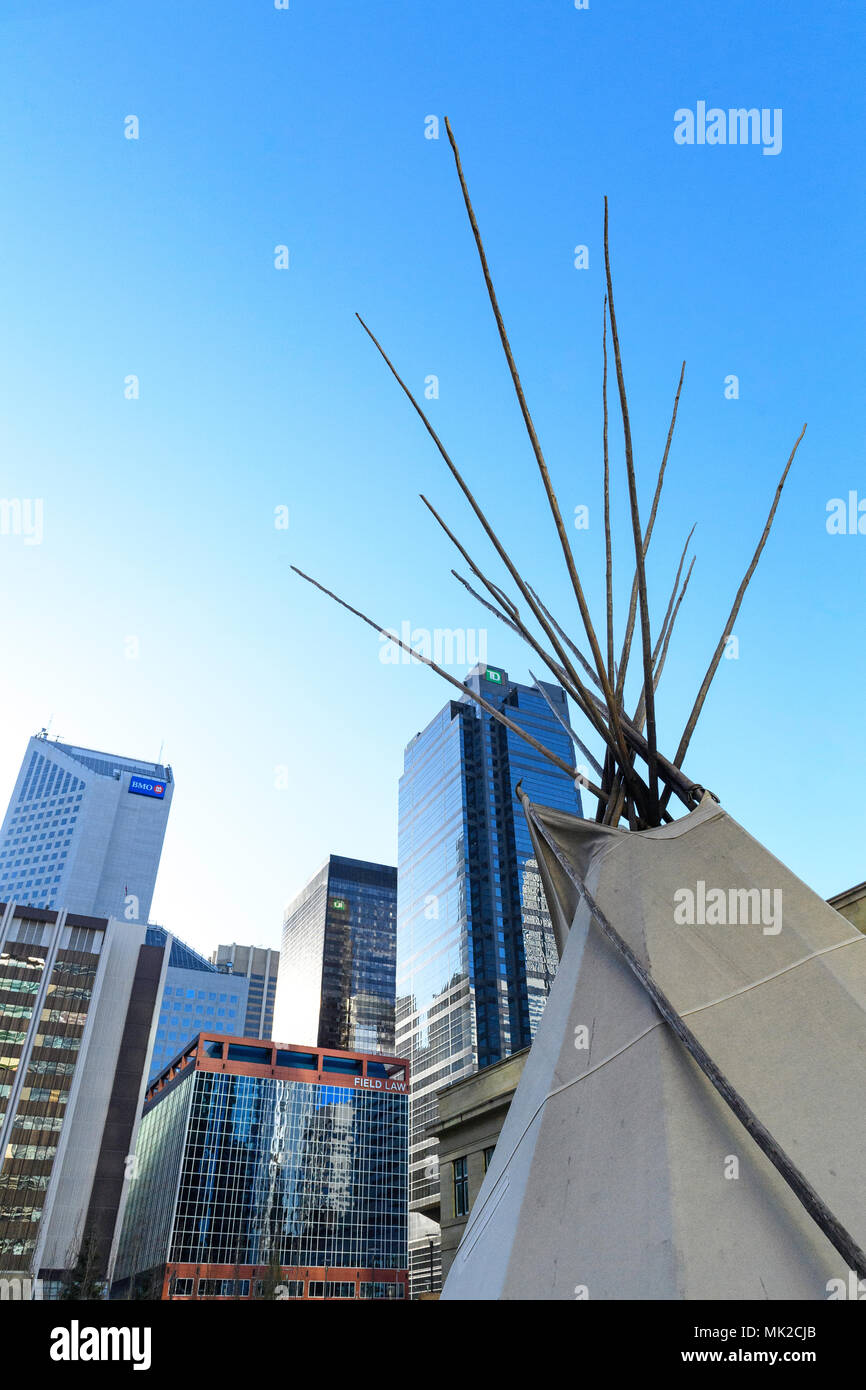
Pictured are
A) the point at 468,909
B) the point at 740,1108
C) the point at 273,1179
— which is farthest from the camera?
the point at 468,909

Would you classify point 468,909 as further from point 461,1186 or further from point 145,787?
point 461,1186

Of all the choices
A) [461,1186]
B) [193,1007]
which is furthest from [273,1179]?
[193,1007]

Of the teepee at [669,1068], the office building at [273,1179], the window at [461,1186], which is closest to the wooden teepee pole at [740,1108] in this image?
the teepee at [669,1068]

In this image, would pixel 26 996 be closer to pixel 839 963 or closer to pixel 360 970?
pixel 839 963

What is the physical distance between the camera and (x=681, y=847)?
7.66m

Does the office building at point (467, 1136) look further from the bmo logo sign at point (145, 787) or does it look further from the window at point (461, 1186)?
the bmo logo sign at point (145, 787)

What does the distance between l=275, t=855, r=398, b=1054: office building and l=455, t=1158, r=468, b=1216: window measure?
146 m

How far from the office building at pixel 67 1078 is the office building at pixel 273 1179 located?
11.6 metres

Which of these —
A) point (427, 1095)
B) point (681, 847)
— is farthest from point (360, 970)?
point (681, 847)

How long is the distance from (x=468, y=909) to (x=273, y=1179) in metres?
51.7

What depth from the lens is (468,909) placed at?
130 metres

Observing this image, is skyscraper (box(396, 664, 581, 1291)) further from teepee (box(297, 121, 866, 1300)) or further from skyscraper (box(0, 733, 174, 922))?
teepee (box(297, 121, 866, 1300))

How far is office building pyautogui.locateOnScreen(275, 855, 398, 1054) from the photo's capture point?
542 ft
